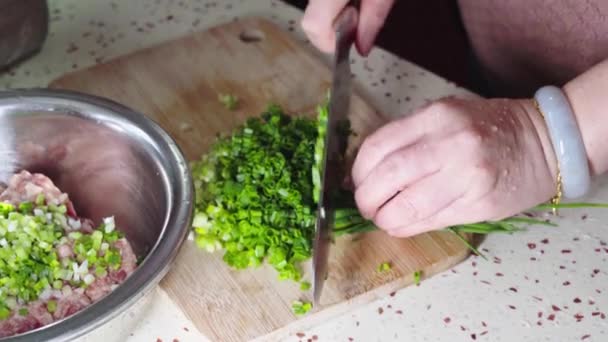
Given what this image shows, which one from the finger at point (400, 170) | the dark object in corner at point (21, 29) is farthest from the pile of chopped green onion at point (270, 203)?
the dark object in corner at point (21, 29)

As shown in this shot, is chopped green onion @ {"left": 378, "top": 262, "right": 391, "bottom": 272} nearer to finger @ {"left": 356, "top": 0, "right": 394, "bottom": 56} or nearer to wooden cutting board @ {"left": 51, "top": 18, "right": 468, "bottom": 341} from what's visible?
wooden cutting board @ {"left": 51, "top": 18, "right": 468, "bottom": 341}

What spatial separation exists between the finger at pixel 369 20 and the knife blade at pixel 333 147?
0.01 m

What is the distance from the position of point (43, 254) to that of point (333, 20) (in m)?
0.61

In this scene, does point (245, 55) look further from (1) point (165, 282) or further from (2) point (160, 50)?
(1) point (165, 282)

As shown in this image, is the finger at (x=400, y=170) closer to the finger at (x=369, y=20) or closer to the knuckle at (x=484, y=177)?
the knuckle at (x=484, y=177)

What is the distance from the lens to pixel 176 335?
1.28 meters

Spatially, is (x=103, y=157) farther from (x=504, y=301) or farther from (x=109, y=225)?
(x=504, y=301)

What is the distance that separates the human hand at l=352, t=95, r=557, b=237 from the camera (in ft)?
4.13

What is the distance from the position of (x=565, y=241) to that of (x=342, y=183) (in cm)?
37

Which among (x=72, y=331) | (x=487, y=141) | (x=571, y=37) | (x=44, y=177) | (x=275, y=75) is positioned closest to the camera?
(x=72, y=331)

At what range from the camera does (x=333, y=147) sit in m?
1.31

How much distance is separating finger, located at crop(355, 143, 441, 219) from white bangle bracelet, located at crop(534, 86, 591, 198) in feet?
0.59

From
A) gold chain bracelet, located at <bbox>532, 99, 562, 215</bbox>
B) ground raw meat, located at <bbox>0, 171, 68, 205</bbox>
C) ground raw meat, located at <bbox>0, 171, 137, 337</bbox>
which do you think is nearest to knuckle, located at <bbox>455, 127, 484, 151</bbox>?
gold chain bracelet, located at <bbox>532, 99, 562, 215</bbox>

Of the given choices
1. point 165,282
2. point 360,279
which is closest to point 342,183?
point 360,279
